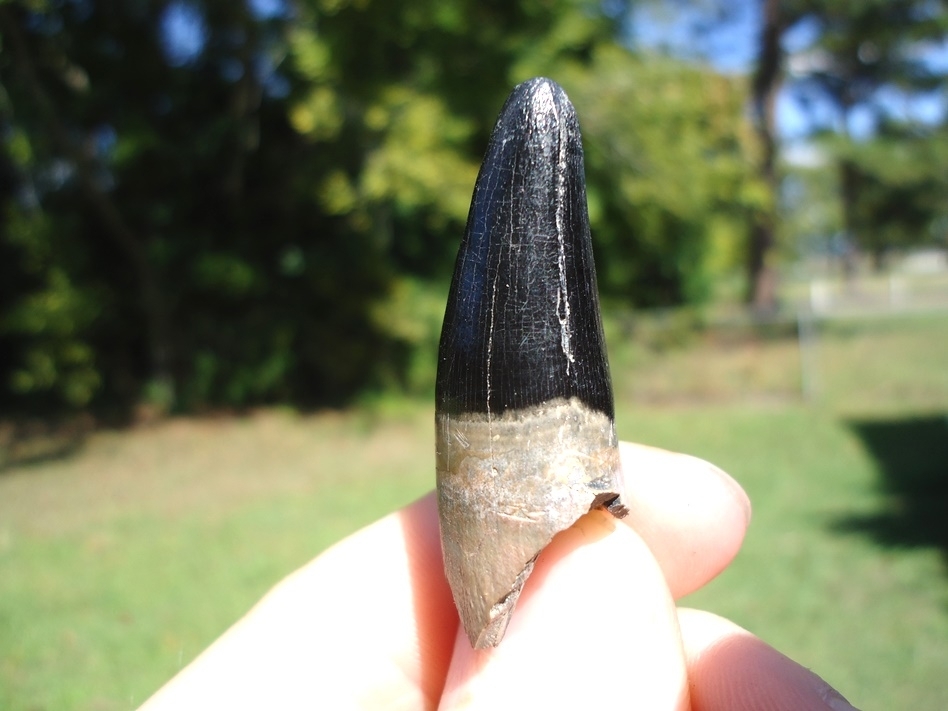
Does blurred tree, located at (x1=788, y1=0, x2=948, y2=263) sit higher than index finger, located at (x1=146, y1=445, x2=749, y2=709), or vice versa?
blurred tree, located at (x1=788, y1=0, x2=948, y2=263)

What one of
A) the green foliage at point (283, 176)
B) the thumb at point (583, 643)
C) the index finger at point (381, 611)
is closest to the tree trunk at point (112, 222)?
the green foliage at point (283, 176)

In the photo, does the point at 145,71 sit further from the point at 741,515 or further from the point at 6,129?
the point at 741,515

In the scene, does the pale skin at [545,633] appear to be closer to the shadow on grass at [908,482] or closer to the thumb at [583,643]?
the thumb at [583,643]

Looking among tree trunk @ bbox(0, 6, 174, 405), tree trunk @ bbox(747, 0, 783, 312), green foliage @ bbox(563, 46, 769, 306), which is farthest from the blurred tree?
tree trunk @ bbox(0, 6, 174, 405)

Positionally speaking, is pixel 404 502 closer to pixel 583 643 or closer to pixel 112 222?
pixel 583 643

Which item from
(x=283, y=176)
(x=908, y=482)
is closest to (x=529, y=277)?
(x=908, y=482)

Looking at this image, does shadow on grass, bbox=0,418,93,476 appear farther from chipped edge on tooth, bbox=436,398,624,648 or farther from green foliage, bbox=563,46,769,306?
chipped edge on tooth, bbox=436,398,624,648
